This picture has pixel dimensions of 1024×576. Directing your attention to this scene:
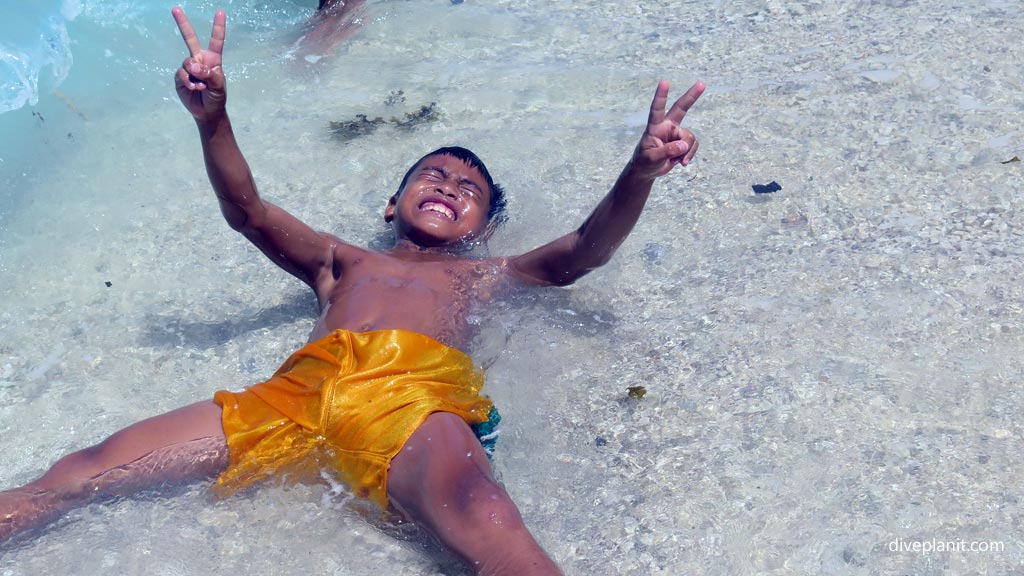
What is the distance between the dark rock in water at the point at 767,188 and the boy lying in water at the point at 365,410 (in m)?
1.16

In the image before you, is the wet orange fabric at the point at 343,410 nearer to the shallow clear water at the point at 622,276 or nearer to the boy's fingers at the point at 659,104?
the shallow clear water at the point at 622,276

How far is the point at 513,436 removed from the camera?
10.2 ft

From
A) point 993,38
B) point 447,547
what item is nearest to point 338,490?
point 447,547

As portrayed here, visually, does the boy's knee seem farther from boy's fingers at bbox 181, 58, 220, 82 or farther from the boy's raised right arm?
boy's fingers at bbox 181, 58, 220, 82

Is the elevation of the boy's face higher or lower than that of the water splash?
lower

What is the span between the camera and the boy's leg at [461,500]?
249cm

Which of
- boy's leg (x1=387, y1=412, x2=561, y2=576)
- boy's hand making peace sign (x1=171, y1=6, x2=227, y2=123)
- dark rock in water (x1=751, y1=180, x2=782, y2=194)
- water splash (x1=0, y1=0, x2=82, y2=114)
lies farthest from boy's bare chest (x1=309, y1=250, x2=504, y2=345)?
water splash (x1=0, y1=0, x2=82, y2=114)

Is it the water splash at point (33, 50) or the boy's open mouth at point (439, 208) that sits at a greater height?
the water splash at point (33, 50)

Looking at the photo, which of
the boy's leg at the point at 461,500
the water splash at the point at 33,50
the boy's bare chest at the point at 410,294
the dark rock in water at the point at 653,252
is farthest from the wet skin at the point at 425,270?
the water splash at the point at 33,50

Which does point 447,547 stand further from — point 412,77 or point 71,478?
point 412,77

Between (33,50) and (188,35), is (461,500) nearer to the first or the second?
(188,35)

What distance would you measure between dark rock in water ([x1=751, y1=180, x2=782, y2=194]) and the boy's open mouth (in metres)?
1.38

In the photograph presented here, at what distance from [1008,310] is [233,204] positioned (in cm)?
278

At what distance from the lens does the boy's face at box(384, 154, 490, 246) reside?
3.61 meters
